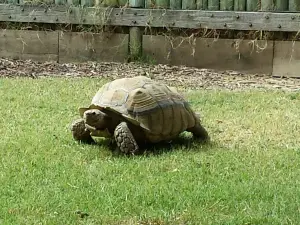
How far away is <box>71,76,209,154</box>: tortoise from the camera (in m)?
6.01

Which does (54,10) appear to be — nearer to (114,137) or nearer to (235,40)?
(235,40)

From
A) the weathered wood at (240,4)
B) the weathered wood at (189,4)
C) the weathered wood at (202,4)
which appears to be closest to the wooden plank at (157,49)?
the weathered wood at (189,4)

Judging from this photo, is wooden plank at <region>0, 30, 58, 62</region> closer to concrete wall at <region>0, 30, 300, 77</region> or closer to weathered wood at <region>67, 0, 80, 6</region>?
concrete wall at <region>0, 30, 300, 77</region>

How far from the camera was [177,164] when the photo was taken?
5.65 m

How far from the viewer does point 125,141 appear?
19.4ft

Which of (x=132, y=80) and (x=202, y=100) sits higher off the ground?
(x=132, y=80)

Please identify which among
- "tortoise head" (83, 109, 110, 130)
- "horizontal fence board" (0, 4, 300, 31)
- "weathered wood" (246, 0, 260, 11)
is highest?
"weathered wood" (246, 0, 260, 11)

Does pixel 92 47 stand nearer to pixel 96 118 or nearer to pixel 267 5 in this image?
pixel 267 5

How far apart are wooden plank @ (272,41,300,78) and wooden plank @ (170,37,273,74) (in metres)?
0.09

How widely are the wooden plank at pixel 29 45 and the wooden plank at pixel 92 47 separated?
0.50ft

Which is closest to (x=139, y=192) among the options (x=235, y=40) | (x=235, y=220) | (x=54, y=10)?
(x=235, y=220)

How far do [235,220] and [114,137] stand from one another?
203 cm

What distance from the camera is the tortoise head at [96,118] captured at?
608cm


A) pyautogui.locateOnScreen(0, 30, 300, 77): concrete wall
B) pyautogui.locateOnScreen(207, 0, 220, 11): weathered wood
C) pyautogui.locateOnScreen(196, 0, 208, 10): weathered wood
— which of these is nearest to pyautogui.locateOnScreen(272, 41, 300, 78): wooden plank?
pyautogui.locateOnScreen(0, 30, 300, 77): concrete wall
